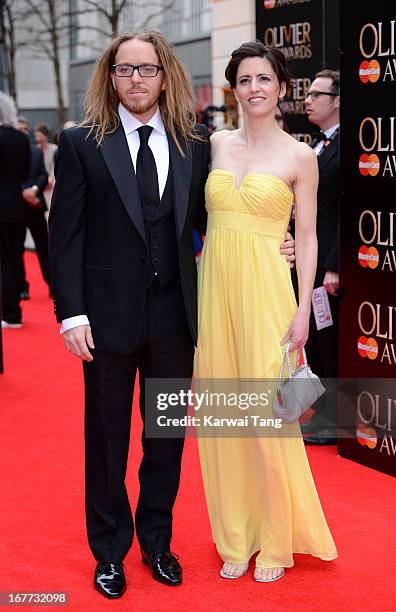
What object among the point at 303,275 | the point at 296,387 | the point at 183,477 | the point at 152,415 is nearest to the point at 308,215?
the point at 303,275

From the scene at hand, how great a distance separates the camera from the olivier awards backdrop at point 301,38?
6.58 metres

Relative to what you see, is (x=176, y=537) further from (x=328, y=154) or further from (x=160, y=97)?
(x=328, y=154)

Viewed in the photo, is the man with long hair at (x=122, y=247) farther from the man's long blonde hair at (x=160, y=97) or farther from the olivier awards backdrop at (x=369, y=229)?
the olivier awards backdrop at (x=369, y=229)

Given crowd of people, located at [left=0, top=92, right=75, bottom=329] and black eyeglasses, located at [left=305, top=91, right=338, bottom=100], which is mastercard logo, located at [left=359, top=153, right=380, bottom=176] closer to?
black eyeglasses, located at [left=305, top=91, right=338, bottom=100]

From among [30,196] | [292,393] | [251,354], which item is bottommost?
[292,393]

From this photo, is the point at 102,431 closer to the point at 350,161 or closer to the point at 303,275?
the point at 303,275

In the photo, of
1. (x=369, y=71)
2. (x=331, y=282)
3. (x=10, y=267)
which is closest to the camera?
(x=369, y=71)

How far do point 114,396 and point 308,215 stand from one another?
903 mm

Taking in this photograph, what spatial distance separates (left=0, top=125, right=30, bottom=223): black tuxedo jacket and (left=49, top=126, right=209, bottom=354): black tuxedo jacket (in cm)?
527

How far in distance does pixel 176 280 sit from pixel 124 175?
1.32 feet

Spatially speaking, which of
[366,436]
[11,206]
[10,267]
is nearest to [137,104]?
[366,436]

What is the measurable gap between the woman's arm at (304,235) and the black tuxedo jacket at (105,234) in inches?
14.5

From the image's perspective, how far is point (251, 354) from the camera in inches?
133

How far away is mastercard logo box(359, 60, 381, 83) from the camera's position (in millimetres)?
4387
